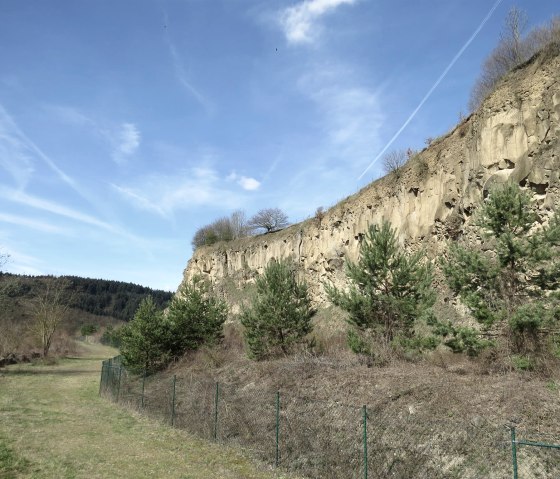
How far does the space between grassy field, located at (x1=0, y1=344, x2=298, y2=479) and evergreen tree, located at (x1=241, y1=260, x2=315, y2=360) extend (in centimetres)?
667

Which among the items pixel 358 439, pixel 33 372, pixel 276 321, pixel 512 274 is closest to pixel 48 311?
pixel 33 372

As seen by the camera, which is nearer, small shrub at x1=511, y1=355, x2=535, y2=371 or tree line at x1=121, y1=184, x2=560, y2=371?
small shrub at x1=511, y1=355, x2=535, y2=371

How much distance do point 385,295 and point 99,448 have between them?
1108cm

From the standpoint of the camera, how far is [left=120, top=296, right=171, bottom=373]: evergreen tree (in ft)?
84.4

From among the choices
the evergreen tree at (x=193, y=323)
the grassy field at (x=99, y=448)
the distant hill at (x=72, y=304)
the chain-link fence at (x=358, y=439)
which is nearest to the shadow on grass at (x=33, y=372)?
the distant hill at (x=72, y=304)

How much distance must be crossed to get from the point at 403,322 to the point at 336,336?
915 centimetres

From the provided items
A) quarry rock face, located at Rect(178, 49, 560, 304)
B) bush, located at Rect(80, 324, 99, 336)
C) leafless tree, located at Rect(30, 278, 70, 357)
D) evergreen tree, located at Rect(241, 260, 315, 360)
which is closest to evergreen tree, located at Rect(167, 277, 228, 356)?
evergreen tree, located at Rect(241, 260, 315, 360)

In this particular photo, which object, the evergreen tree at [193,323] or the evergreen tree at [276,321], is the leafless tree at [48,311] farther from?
the evergreen tree at [276,321]

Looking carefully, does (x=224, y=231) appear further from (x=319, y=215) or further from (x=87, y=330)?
(x=87, y=330)

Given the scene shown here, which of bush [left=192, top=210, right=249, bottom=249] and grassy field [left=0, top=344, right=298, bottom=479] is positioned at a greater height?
bush [left=192, top=210, right=249, bottom=249]

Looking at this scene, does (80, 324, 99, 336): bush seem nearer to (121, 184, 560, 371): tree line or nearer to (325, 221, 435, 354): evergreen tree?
(121, 184, 560, 371): tree line

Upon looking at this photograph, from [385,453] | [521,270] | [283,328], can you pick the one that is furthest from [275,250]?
[385,453]

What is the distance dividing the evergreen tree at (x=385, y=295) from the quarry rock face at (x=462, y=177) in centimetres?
577

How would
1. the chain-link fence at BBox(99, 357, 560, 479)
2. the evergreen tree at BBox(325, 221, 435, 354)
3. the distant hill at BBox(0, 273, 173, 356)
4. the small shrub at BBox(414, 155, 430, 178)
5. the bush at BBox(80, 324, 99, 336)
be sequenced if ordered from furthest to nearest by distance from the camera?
the bush at BBox(80, 324, 99, 336)
the distant hill at BBox(0, 273, 173, 356)
the small shrub at BBox(414, 155, 430, 178)
the evergreen tree at BBox(325, 221, 435, 354)
the chain-link fence at BBox(99, 357, 560, 479)
